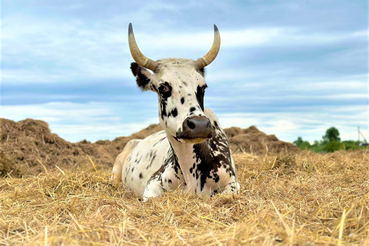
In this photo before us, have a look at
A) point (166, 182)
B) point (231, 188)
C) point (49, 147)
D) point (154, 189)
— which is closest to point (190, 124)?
point (231, 188)

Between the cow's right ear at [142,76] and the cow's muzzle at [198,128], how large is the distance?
4.25 ft

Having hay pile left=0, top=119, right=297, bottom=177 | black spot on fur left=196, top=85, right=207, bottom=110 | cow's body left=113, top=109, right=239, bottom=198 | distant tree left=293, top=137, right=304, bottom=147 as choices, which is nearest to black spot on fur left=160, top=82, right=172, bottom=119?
black spot on fur left=196, top=85, right=207, bottom=110

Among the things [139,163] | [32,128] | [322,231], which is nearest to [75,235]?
[322,231]

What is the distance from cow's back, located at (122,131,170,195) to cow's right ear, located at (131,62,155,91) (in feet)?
4.10

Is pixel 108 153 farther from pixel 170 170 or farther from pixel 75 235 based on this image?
pixel 75 235

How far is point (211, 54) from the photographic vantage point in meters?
5.65

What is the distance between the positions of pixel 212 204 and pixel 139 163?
3157 millimetres

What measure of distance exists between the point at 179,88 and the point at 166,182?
1415 millimetres

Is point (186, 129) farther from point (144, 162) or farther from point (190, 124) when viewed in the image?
point (144, 162)

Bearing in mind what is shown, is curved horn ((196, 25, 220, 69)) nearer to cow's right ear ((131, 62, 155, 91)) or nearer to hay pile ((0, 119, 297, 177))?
cow's right ear ((131, 62, 155, 91))

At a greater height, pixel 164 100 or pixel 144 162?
pixel 164 100

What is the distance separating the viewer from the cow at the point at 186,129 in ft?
15.2

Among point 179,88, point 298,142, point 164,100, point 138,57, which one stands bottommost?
point 298,142

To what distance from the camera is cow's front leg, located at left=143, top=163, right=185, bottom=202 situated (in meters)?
5.40
